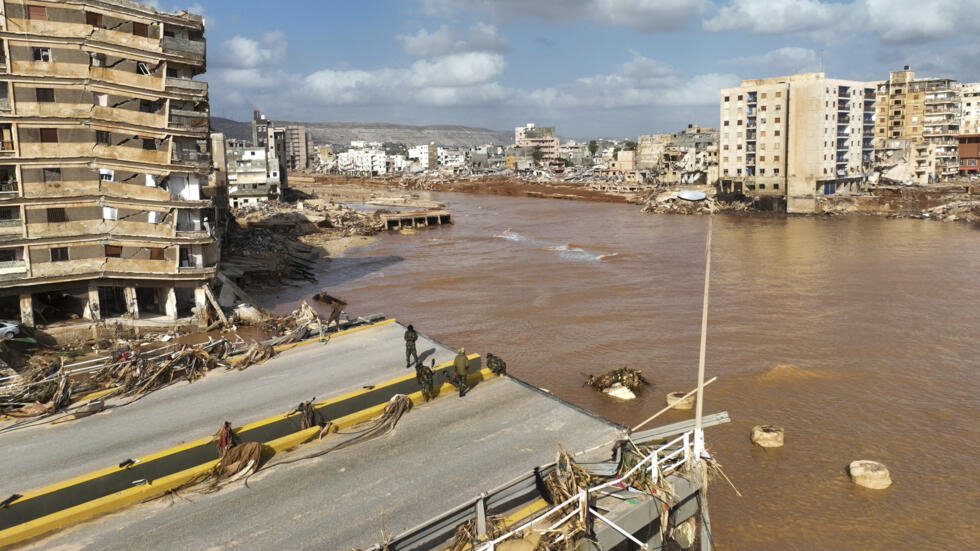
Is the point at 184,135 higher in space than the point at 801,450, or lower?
higher

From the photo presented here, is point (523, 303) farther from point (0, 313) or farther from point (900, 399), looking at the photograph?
point (0, 313)

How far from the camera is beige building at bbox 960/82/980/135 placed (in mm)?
119312

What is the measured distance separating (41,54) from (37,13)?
1.42 meters

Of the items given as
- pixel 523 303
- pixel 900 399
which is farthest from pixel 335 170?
pixel 900 399

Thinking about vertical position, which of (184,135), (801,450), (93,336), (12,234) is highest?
(184,135)

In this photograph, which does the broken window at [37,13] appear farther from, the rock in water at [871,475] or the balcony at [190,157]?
the rock in water at [871,475]

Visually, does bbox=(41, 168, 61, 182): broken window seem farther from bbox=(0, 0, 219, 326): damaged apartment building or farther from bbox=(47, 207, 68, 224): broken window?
bbox=(47, 207, 68, 224): broken window

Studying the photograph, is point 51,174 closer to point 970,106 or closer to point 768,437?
point 768,437

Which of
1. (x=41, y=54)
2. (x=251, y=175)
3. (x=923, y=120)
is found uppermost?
(x=923, y=120)

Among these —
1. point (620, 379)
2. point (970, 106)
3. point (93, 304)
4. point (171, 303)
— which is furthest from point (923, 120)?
point (93, 304)

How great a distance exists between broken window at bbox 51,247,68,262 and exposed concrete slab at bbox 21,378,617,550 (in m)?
18.6

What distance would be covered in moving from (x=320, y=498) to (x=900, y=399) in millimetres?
19716

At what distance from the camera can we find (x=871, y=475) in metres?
16.2

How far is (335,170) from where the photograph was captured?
194875 millimetres
